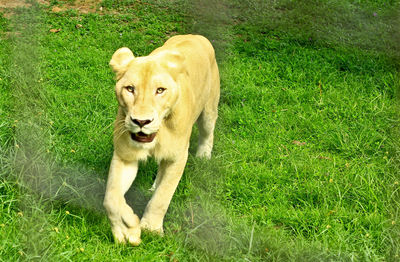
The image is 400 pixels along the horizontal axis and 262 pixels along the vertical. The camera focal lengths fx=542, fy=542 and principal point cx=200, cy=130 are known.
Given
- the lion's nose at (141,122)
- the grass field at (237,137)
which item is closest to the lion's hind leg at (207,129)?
the grass field at (237,137)

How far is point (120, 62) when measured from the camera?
2133 mm

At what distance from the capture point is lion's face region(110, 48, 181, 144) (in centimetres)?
196

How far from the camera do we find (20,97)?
315cm

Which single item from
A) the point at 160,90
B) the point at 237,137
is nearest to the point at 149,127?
the point at 160,90

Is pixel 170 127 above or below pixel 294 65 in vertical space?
above

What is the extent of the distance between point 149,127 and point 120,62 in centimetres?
33

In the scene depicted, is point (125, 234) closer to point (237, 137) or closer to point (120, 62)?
point (120, 62)

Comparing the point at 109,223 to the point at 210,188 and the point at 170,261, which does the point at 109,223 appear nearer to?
the point at 170,261

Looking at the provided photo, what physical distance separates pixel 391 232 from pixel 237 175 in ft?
2.61

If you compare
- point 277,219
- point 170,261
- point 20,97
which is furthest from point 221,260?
point 20,97

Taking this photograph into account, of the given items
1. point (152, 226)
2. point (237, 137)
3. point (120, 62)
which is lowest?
point (237, 137)

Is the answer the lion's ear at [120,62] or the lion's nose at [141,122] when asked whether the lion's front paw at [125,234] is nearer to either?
the lion's nose at [141,122]

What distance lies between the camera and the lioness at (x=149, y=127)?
2.00 m

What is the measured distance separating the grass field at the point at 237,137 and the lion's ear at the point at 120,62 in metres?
0.38
